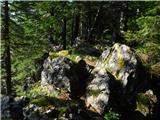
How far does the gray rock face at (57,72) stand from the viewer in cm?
2083

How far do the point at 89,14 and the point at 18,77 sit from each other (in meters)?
9.90

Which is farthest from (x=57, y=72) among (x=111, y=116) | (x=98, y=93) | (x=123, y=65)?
(x=111, y=116)

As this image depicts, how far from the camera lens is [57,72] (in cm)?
2119

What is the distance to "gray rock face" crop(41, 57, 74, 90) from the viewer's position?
20828 mm

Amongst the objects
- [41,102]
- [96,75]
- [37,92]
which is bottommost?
[37,92]


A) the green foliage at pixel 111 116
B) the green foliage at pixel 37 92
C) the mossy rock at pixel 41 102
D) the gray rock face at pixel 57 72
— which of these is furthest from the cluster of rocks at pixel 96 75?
the mossy rock at pixel 41 102

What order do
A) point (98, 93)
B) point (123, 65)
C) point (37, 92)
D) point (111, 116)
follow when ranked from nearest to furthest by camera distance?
point (111, 116) → point (98, 93) → point (123, 65) → point (37, 92)

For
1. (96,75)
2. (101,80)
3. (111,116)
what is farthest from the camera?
(96,75)

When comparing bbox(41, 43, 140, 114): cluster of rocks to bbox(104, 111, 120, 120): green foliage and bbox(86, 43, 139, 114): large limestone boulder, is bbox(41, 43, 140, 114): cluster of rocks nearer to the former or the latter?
bbox(86, 43, 139, 114): large limestone boulder

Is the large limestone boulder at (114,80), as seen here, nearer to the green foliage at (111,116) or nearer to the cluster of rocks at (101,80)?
the cluster of rocks at (101,80)

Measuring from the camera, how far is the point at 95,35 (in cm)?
→ 3503

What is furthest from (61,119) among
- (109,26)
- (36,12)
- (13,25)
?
(109,26)

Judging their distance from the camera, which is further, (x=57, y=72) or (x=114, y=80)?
(x=57, y=72)

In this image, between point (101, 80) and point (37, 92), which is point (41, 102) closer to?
point (101, 80)
